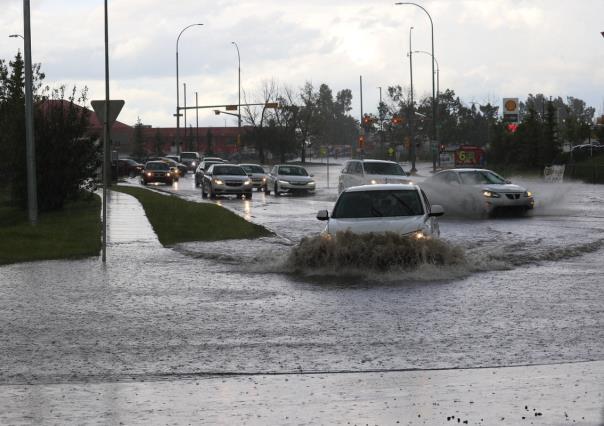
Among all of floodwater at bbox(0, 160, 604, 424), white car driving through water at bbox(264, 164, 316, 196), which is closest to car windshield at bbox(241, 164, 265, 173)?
white car driving through water at bbox(264, 164, 316, 196)

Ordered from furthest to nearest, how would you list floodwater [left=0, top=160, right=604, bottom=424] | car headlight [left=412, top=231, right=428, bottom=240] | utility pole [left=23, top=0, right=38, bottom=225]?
utility pole [left=23, top=0, right=38, bottom=225] → car headlight [left=412, top=231, right=428, bottom=240] → floodwater [left=0, top=160, right=604, bottom=424]

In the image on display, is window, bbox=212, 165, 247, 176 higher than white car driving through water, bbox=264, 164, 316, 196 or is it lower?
higher

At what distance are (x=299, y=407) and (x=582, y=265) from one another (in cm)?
1145

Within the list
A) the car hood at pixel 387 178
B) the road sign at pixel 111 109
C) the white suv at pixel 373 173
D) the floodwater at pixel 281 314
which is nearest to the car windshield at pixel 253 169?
the white suv at pixel 373 173

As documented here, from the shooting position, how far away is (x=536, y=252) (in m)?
20.8

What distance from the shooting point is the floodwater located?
32.0ft

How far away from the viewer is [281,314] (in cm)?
1290

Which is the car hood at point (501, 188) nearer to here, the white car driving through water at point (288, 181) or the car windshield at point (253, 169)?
the white car driving through water at point (288, 181)

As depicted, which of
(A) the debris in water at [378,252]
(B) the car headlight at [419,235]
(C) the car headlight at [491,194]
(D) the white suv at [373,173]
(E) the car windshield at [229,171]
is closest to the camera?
(A) the debris in water at [378,252]

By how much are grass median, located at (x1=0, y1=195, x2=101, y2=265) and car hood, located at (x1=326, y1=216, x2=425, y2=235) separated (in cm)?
602

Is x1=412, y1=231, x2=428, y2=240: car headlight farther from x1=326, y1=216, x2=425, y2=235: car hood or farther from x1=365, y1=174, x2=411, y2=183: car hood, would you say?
x1=365, y1=174, x2=411, y2=183: car hood

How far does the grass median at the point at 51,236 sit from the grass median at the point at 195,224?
65.2 inches

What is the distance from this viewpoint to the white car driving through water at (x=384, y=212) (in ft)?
55.8

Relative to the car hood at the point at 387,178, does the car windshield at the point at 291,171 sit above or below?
above
